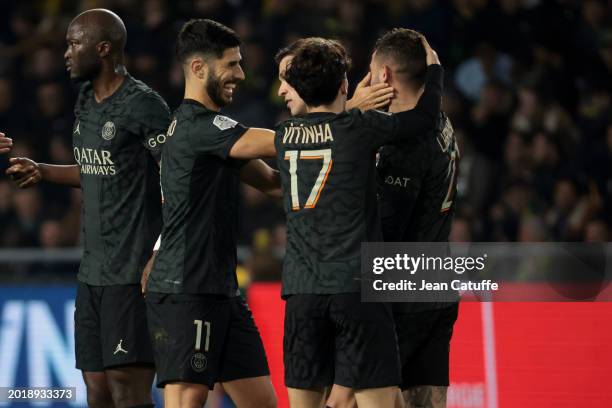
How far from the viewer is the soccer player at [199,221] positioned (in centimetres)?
528

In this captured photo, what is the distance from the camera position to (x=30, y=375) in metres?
7.96

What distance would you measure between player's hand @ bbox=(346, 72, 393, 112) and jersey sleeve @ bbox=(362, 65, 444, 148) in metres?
0.14

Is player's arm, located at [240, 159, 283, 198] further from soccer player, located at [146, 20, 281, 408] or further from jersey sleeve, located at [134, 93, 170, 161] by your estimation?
jersey sleeve, located at [134, 93, 170, 161]

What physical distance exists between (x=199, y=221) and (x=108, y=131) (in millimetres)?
801

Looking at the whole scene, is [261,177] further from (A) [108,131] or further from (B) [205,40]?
(A) [108,131]

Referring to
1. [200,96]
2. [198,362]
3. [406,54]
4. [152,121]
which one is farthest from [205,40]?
[198,362]

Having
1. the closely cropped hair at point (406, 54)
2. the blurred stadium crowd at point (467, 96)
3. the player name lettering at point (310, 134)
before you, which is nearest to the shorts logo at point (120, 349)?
the player name lettering at point (310, 134)

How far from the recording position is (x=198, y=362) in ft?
17.3

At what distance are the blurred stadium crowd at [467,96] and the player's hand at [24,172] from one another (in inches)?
116

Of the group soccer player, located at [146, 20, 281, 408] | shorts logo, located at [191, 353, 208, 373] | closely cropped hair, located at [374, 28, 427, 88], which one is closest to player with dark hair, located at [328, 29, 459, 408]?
closely cropped hair, located at [374, 28, 427, 88]

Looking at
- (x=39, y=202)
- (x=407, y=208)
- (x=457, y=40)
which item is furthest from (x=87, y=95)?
(x=457, y=40)

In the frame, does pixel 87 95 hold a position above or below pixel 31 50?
below

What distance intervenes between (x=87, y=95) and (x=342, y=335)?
2028mm

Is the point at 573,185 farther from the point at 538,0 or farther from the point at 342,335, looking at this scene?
the point at 342,335
